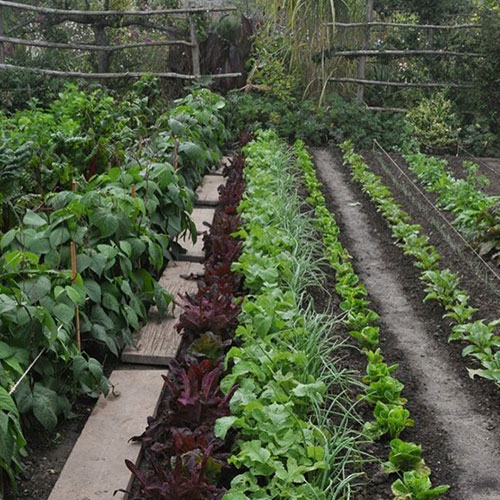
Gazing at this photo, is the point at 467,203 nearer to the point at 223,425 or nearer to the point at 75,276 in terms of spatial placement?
the point at 75,276

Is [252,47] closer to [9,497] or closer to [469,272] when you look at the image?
[469,272]

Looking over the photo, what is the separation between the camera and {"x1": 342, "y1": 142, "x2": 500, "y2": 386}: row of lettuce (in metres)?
4.67

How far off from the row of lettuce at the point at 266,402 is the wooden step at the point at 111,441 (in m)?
0.13

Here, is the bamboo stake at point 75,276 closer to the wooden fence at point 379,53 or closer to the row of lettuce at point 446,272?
the row of lettuce at point 446,272

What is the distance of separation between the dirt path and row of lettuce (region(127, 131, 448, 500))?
186mm

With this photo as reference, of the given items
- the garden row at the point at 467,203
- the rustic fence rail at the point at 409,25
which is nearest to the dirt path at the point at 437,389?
the garden row at the point at 467,203

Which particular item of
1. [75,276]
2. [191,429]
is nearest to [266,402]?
[191,429]

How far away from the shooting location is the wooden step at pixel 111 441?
10.9ft

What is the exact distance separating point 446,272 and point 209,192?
3.12m

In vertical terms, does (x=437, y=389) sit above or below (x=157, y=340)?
below

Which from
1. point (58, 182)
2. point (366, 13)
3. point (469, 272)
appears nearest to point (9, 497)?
point (58, 182)

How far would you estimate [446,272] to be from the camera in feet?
19.0

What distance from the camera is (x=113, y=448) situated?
3.59 meters

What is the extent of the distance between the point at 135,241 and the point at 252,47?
9.48 m
